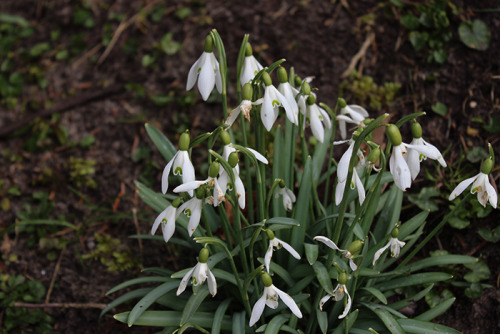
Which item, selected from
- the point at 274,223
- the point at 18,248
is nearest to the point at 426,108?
the point at 274,223

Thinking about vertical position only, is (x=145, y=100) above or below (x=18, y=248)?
above

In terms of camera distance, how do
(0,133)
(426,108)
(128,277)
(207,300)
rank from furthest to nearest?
(0,133)
(426,108)
(128,277)
(207,300)

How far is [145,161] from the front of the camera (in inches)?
133

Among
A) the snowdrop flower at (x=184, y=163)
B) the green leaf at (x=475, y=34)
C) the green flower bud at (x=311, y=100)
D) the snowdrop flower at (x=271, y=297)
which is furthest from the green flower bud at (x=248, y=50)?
the green leaf at (x=475, y=34)

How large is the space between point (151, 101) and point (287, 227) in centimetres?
195

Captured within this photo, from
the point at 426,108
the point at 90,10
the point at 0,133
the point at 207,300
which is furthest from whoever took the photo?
the point at 90,10

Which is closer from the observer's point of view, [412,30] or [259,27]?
[412,30]

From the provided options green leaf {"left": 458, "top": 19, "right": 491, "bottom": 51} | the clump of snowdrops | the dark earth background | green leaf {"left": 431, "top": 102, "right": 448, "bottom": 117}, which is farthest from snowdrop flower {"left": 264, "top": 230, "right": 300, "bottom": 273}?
green leaf {"left": 458, "top": 19, "right": 491, "bottom": 51}

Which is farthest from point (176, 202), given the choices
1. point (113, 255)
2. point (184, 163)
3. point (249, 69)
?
point (113, 255)

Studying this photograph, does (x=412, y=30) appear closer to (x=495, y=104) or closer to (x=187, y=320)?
(x=495, y=104)

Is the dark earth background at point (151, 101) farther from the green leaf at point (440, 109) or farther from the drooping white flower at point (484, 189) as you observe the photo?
the drooping white flower at point (484, 189)

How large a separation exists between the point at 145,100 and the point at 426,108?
1837 mm

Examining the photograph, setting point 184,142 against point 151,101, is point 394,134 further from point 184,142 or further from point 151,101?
point 151,101

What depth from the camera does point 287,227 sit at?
201 cm
